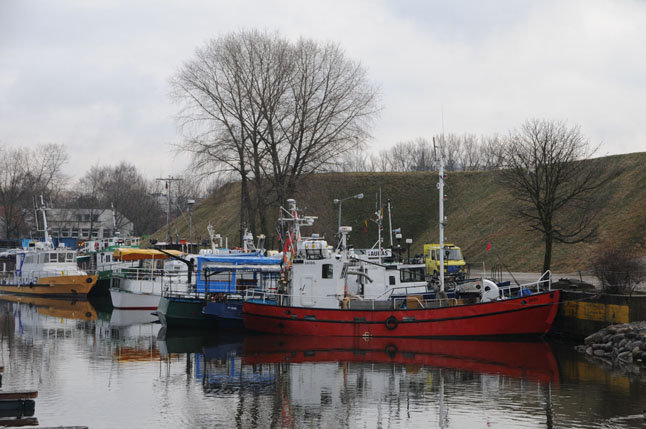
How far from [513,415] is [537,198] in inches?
960

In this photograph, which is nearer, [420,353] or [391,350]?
[420,353]

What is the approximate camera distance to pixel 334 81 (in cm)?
5112

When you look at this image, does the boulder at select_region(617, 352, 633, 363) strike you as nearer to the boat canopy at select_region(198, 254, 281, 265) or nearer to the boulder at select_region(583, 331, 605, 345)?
the boulder at select_region(583, 331, 605, 345)

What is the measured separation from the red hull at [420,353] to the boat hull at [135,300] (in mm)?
15539

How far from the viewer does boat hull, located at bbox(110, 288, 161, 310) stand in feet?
147

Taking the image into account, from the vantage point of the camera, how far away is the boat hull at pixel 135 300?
147ft

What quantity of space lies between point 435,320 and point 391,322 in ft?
5.67

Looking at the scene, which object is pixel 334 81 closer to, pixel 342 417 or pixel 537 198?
pixel 537 198

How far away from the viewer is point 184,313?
34.2 meters

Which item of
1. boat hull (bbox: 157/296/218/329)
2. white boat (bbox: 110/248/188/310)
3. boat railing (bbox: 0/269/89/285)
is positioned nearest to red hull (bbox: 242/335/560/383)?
boat hull (bbox: 157/296/218/329)

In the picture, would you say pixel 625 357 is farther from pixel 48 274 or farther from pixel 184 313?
pixel 48 274

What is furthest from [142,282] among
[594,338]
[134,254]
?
[594,338]

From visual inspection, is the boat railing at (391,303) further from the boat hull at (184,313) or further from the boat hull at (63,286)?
the boat hull at (63,286)

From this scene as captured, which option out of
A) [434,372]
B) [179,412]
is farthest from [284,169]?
[179,412]
